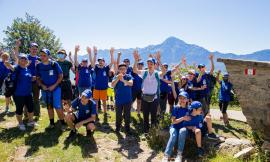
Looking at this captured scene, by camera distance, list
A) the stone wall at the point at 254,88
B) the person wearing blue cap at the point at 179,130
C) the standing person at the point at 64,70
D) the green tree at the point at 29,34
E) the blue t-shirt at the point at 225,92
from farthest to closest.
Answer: the green tree at the point at 29,34 → the blue t-shirt at the point at 225,92 → the standing person at the point at 64,70 → the person wearing blue cap at the point at 179,130 → the stone wall at the point at 254,88

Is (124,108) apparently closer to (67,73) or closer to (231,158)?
(67,73)

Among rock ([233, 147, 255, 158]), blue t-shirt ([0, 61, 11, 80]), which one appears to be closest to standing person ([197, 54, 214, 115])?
rock ([233, 147, 255, 158])

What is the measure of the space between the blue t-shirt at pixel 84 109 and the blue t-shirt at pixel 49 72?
876 mm

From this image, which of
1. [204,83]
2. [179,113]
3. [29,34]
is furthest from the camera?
[29,34]

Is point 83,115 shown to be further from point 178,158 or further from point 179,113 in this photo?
point 178,158

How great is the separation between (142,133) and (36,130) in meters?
3.14

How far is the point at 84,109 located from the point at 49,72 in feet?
4.64

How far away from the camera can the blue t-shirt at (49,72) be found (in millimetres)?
8773

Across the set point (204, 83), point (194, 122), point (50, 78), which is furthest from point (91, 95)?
point (204, 83)

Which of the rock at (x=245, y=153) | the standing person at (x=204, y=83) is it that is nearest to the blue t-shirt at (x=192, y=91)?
the standing person at (x=204, y=83)

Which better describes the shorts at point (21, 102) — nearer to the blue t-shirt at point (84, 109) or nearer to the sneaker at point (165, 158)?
the blue t-shirt at point (84, 109)

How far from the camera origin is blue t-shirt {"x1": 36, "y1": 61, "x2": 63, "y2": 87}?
8.77 metres

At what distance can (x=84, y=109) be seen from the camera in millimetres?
8797

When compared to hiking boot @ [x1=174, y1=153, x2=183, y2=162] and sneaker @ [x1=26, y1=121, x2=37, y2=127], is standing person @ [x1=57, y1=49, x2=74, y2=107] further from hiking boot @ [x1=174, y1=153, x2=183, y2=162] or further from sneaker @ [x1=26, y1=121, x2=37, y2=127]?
hiking boot @ [x1=174, y1=153, x2=183, y2=162]
